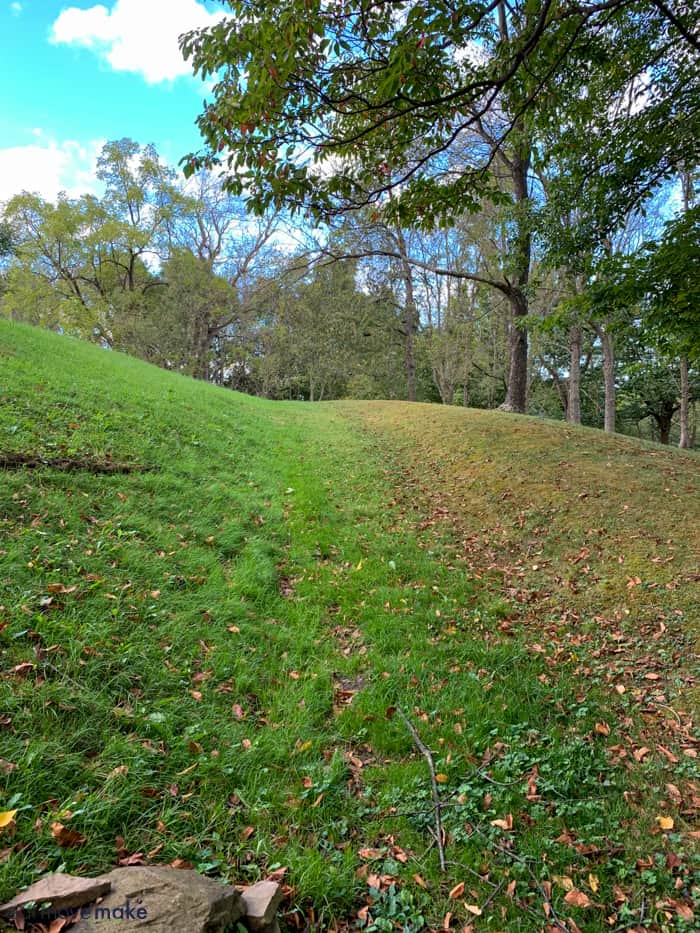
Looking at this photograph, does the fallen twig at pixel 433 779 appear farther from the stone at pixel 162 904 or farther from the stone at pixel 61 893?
the stone at pixel 61 893

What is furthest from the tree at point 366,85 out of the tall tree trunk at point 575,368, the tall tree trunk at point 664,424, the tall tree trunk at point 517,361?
the tall tree trunk at point 664,424

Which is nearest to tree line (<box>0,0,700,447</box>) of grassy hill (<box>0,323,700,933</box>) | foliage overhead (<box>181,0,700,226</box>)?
→ foliage overhead (<box>181,0,700,226</box>)

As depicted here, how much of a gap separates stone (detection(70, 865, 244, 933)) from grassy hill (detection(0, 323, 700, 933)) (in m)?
0.28

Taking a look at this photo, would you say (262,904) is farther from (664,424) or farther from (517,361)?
(664,424)

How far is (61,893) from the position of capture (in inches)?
56.1

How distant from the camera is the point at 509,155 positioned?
12.2m

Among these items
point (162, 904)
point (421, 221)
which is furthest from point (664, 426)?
point (162, 904)

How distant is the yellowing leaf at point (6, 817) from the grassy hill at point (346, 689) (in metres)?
0.05

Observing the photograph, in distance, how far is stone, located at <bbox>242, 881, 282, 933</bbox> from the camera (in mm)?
1583

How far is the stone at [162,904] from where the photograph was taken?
1.40 m

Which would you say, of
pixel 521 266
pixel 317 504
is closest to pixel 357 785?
pixel 317 504

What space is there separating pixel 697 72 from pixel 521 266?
420cm

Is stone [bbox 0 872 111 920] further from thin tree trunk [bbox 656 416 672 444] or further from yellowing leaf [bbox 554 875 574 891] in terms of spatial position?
thin tree trunk [bbox 656 416 672 444]

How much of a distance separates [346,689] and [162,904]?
5.63 feet
